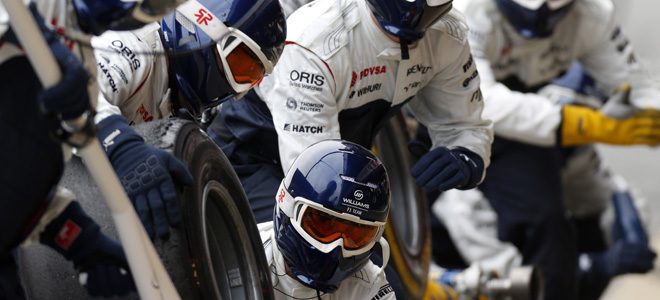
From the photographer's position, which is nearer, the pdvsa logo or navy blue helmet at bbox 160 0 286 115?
navy blue helmet at bbox 160 0 286 115

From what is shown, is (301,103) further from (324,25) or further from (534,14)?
(534,14)

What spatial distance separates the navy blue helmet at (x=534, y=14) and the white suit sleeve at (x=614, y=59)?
211mm

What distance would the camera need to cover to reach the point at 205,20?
3186 millimetres

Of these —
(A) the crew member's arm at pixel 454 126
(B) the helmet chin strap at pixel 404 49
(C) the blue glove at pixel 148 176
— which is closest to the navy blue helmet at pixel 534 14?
(A) the crew member's arm at pixel 454 126

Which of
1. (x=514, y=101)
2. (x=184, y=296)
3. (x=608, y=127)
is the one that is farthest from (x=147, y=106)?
(x=608, y=127)

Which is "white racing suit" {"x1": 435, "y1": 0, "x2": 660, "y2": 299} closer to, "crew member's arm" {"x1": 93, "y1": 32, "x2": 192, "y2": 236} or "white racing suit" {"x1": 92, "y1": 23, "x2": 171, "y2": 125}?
"white racing suit" {"x1": 92, "y1": 23, "x2": 171, "y2": 125}

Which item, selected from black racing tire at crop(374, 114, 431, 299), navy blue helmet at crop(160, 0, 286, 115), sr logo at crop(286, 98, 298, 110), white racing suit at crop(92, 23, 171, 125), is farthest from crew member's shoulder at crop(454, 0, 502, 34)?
white racing suit at crop(92, 23, 171, 125)

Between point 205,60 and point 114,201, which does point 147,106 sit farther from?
point 114,201

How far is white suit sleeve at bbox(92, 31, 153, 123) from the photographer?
2994 millimetres

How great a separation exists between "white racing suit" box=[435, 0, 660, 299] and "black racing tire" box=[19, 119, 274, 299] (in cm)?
257

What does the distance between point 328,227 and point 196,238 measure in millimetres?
689

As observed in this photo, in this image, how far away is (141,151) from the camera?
2.54 m

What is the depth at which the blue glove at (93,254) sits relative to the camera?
7.77 feet

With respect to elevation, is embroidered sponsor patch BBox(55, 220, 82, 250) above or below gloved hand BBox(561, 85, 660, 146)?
above
